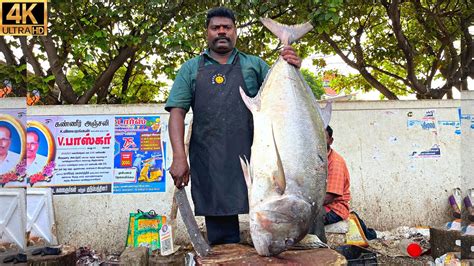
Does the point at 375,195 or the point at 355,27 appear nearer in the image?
the point at 375,195

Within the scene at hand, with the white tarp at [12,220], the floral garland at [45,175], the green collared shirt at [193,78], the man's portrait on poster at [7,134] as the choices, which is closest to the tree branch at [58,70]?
the floral garland at [45,175]

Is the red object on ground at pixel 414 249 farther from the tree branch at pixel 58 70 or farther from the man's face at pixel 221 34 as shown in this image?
the tree branch at pixel 58 70

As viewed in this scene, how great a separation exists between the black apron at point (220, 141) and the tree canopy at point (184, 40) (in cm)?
272

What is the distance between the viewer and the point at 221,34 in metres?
2.74

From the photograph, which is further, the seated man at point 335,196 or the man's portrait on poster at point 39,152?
the man's portrait on poster at point 39,152

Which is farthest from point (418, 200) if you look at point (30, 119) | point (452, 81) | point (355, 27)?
point (30, 119)

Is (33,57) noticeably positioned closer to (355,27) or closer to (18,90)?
(18,90)

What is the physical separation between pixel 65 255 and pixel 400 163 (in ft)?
14.6

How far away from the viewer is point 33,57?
22.6 ft

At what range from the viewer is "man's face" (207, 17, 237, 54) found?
2.73 m

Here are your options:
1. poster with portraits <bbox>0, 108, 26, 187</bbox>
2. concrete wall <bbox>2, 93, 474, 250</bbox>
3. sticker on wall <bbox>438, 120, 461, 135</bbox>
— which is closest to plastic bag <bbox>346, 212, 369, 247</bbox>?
concrete wall <bbox>2, 93, 474, 250</bbox>

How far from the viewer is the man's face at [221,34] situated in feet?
8.96

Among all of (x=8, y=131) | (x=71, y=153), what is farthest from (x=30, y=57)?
(x=8, y=131)

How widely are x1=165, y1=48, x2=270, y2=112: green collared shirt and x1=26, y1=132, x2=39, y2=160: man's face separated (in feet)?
12.6
